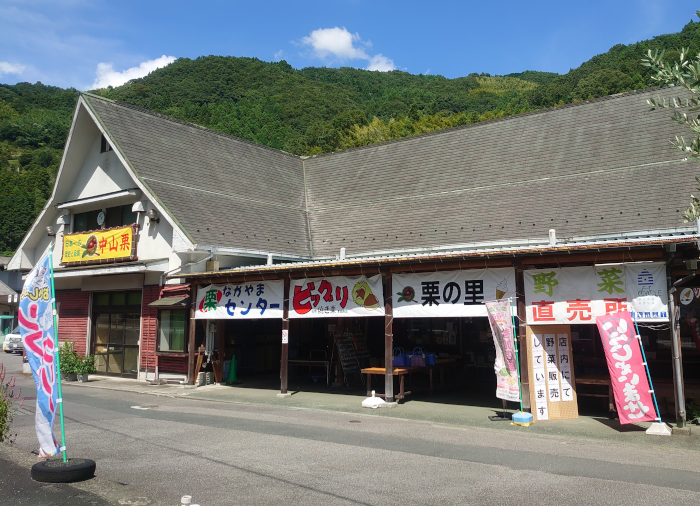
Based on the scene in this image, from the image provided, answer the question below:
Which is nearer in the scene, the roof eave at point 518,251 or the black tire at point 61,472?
the black tire at point 61,472

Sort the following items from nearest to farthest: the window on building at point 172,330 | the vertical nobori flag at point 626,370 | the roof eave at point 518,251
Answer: the roof eave at point 518,251 → the vertical nobori flag at point 626,370 → the window on building at point 172,330

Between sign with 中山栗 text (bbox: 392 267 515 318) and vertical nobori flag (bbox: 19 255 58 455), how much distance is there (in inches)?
293

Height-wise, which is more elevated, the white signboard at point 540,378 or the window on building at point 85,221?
the window on building at point 85,221

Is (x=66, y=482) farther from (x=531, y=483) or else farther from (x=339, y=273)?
(x=339, y=273)

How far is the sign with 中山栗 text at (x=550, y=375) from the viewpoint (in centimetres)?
1115

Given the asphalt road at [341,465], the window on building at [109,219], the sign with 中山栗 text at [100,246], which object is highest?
the window on building at [109,219]

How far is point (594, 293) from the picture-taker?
1071cm

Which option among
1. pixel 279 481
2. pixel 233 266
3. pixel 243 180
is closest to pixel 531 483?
pixel 279 481

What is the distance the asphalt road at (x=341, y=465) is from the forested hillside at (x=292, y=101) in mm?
37939

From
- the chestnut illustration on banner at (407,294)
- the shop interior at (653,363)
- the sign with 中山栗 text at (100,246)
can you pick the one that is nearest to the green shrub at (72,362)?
the sign with 中山栗 text at (100,246)

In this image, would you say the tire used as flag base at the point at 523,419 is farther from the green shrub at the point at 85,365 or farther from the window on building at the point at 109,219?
the green shrub at the point at 85,365

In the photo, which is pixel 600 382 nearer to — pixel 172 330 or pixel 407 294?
pixel 407 294

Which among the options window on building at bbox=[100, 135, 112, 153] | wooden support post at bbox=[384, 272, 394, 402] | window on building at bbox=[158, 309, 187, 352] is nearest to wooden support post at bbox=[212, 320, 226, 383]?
window on building at bbox=[158, 309, 187, 352]

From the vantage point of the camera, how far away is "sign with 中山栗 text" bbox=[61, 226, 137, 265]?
1873 cm
